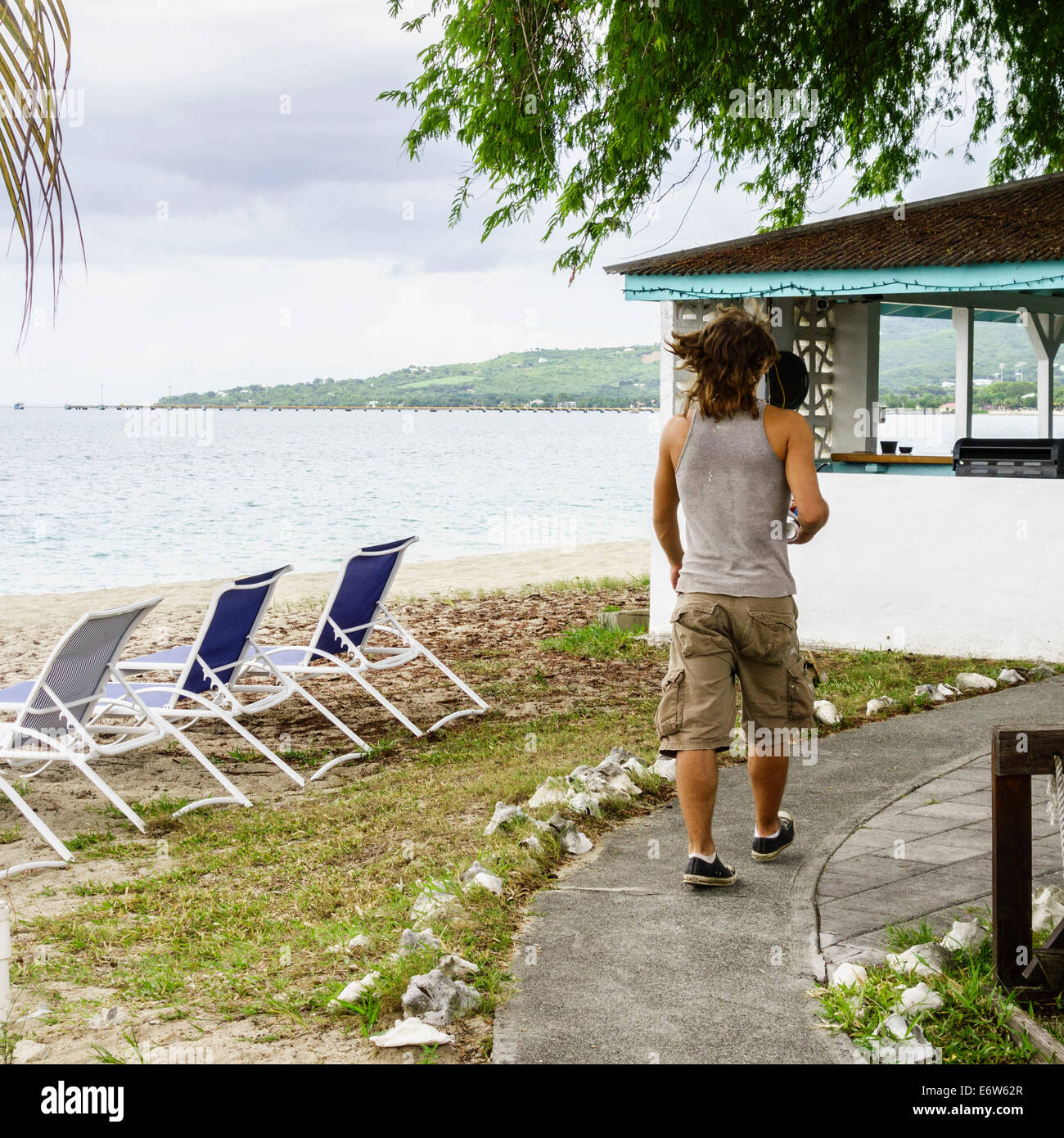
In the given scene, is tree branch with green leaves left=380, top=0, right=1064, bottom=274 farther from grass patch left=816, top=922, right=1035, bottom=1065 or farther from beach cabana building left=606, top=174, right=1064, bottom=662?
grass patch left=816, top=922, right=1035, bottom=1065

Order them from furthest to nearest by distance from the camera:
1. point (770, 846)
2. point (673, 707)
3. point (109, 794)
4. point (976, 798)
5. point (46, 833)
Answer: point (109, 794)
point (46, 833)
point (976, 798)
point (770, 846)
point (673, 707)

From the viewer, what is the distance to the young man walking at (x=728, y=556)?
405 centimetres

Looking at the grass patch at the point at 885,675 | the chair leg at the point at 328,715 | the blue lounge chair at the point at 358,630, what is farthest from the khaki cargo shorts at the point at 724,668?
the blue lounge chair at the point at 358,630

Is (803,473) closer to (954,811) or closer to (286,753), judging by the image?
(954,811)

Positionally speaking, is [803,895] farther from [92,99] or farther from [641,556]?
[641,556]

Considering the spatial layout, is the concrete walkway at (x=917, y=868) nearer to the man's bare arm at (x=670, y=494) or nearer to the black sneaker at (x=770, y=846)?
the black sneaker at (x=770, y=846)

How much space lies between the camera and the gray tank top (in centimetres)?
406

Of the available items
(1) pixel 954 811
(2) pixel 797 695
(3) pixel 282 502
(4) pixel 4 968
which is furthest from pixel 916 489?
(3) pixel 282 502

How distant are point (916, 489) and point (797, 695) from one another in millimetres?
5559

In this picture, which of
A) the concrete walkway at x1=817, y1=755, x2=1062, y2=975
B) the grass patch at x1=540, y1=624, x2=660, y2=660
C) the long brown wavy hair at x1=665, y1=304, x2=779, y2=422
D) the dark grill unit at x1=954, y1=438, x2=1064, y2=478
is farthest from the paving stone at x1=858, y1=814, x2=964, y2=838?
the grass patch at x1=540, y1=624, x2=660, y2=660

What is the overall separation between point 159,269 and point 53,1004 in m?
71.4

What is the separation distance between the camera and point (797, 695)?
421 cm

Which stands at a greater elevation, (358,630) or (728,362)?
(728,362)

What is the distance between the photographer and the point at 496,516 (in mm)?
40656
